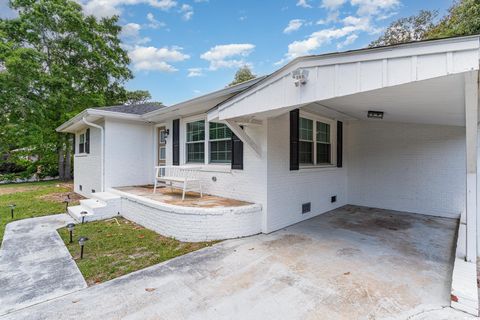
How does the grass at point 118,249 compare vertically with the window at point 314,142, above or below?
below

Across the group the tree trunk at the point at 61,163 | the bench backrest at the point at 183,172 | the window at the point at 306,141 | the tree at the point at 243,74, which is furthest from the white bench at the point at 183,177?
the tree at the point at 243,74

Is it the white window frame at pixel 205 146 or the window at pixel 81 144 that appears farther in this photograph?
the window at pixel 81 144

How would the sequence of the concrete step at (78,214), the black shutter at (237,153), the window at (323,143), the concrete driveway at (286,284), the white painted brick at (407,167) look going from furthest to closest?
the window at (323,143) → the white painted brick at (407,167) → the concrete step at (78,214) → the black shutter at (237,153) → the concrete driveway at (286,284)

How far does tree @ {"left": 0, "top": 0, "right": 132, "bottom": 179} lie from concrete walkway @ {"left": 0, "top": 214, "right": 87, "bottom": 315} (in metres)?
11.3

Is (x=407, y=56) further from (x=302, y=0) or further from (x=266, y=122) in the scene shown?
(x=302, y=0)

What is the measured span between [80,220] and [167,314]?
474 cm

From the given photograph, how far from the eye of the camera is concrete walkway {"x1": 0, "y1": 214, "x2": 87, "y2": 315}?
9.04 feet

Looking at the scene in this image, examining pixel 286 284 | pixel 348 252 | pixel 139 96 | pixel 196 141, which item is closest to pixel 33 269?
pixel 286 284

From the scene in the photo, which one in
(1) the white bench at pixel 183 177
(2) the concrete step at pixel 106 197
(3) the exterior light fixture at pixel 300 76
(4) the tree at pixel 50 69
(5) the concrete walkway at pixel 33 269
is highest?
(4) the tree at pixel 50 69

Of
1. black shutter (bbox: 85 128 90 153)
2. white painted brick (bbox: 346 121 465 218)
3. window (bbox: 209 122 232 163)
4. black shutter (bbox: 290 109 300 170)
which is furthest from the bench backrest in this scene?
white painted brick (bbox: 346 121 465 218)

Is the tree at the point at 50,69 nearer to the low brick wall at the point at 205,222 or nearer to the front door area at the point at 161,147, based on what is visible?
the front door area at the point at 161,147

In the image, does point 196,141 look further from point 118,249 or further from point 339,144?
point 339,144

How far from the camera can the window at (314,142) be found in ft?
20.4

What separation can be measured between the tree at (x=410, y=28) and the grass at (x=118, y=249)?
17.6 meters
